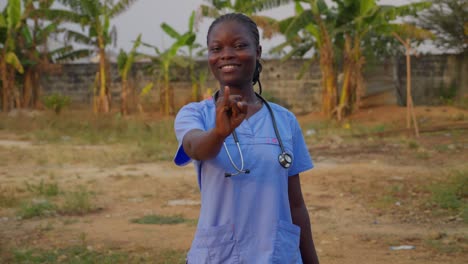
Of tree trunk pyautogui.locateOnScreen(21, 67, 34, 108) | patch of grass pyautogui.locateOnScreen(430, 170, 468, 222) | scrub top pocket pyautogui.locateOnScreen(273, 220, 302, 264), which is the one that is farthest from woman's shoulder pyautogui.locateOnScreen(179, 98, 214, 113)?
tree trunk pyautogui.locateOnScreen(21, 67, 34, 108)

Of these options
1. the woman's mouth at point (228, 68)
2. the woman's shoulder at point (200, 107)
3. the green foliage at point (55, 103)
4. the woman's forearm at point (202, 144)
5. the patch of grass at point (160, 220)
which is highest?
the woman's mouth at point (228, 68)

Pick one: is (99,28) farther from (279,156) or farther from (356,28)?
(279,156)

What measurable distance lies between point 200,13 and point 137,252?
12.9 metres

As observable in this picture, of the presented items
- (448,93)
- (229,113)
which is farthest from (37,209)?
(448,93)

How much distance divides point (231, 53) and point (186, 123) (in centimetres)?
24

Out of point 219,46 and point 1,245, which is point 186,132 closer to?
point 219,46

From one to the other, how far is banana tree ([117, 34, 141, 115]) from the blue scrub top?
17288 millimetres

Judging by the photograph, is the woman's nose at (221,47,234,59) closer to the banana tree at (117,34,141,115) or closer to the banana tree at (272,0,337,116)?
the banana tree at (272,0,337,116)

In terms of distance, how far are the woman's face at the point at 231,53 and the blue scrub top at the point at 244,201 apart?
125 millimetres

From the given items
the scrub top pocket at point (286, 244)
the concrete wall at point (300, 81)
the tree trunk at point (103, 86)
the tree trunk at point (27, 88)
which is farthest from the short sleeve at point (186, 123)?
the tree trunk at point (27, 88)

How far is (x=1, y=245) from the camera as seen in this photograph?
5.16 m

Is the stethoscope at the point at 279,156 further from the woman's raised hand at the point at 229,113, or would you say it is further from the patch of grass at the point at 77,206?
the patch of grass at the point at 77,206

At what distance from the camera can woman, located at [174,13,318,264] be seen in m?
1.79

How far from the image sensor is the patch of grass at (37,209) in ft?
A: 20.5
